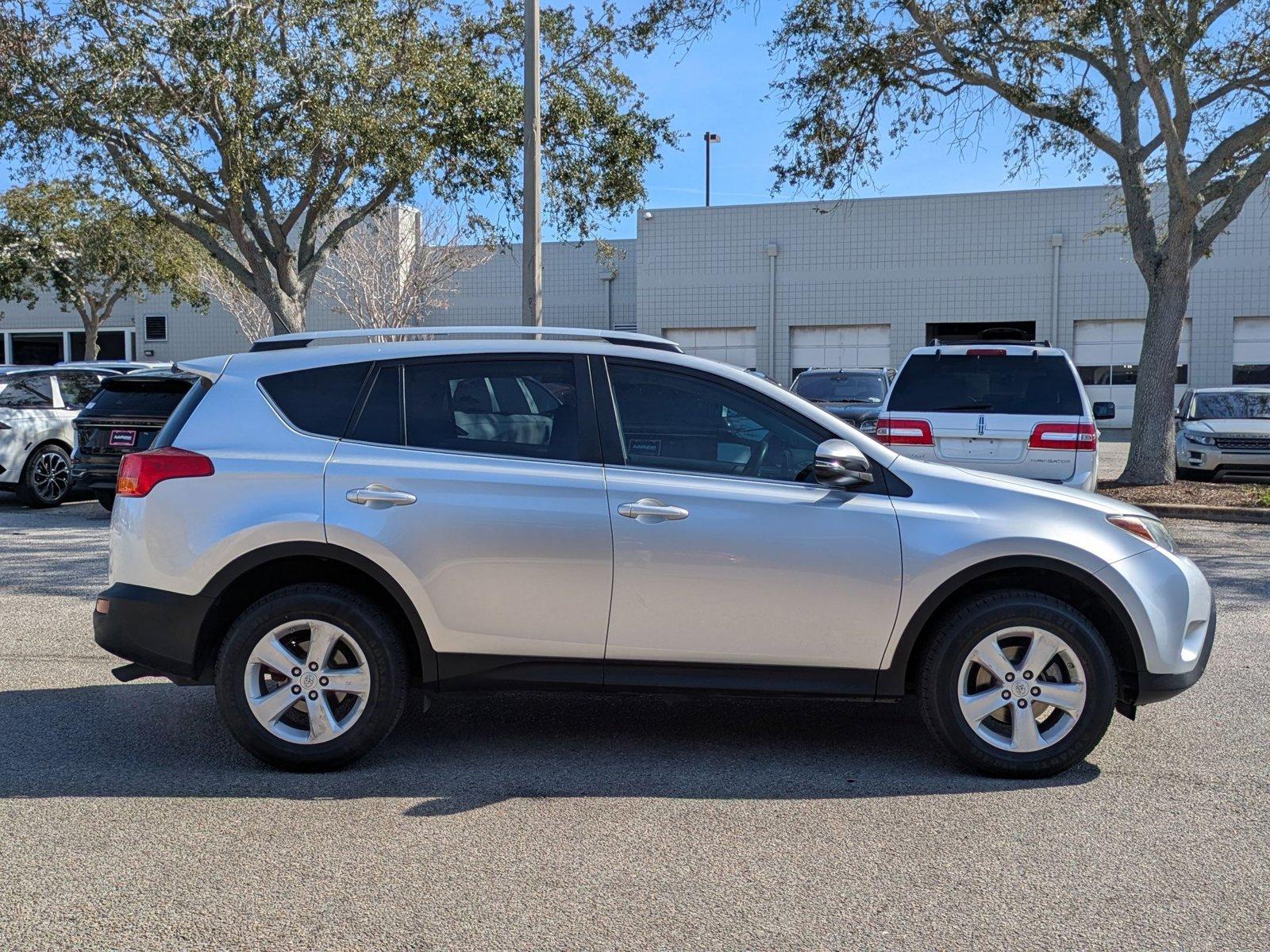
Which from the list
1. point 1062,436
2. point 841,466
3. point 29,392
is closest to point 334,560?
point 841,466

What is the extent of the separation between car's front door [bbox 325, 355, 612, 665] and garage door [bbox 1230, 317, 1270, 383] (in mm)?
30361

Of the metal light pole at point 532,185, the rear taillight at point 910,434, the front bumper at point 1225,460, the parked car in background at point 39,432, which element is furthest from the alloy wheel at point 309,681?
the front bumper at point 1225,460

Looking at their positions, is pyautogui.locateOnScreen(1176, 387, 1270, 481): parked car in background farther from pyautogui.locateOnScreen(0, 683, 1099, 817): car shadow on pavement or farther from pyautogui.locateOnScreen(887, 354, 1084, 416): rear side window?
pyautogui.locateOnScreen(0, 683, 1099, 817): car shadow on pavement

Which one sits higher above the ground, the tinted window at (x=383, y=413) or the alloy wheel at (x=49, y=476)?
the tinted window at (x=383, y=413)

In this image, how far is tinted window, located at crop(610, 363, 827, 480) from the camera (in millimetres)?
4820

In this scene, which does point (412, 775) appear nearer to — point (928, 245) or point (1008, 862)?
point (1008, 862)

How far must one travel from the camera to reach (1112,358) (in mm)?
31406

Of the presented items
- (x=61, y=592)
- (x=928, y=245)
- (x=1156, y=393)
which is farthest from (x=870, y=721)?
(x=928, y=245)

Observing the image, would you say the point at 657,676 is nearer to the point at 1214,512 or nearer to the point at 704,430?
the point at 704,430

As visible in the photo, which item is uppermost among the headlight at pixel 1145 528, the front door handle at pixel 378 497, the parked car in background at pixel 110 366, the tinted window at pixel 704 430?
the parked car in background at pixel 110 366

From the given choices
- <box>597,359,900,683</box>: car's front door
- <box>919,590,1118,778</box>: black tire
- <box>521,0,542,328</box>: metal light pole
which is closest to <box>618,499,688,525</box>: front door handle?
<box>597,359,900,683</box>: car's front door

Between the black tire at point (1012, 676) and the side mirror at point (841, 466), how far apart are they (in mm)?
680

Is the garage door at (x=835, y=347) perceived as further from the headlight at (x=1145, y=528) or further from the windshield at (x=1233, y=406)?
the headlight at (x=1145, y=528)

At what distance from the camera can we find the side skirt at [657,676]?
187 inches
